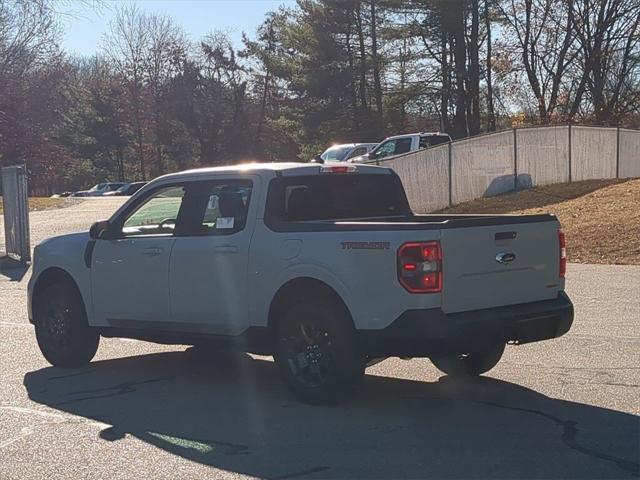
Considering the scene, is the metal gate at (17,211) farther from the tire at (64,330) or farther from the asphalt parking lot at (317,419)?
the tire at (64,330)

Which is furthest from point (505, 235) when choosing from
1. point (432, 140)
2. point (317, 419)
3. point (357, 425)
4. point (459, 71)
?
point (459, 71)

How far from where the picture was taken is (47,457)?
5965mm

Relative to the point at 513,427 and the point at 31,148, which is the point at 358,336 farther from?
the point at 31,148

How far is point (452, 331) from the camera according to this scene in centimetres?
646

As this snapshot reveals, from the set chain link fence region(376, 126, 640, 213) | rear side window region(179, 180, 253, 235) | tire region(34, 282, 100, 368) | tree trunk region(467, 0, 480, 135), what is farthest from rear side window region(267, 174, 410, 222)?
tree trunk region(467, 0, 480, 135)

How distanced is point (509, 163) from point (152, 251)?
2052cm

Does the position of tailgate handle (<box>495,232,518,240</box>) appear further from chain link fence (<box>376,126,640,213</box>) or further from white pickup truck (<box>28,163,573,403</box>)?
→ chain link fence (<box>376,126,640,213</box>)

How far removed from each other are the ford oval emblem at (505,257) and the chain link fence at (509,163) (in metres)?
16.1

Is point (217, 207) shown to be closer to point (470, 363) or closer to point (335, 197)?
point (335, 197)

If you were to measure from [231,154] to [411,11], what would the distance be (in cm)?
2296

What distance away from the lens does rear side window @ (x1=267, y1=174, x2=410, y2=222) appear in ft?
25.0

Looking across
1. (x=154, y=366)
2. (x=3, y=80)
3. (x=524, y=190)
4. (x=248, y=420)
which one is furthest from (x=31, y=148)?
(x=248, y=420)

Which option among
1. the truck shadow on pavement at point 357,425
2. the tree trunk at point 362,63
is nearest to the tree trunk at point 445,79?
the tree trunk at point 362,63

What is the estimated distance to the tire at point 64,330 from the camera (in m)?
8.84
